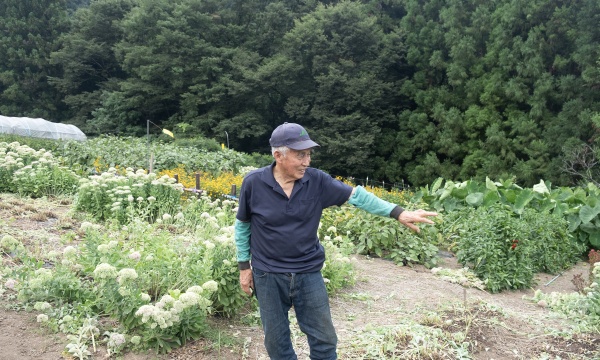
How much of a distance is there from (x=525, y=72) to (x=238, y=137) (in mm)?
13548

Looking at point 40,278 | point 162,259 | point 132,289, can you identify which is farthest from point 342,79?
point 132,289

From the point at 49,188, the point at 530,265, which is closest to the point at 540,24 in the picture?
the point at 530,265

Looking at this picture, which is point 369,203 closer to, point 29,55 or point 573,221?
point 573,221

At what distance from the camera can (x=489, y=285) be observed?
5.71 meters

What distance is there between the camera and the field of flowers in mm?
3332

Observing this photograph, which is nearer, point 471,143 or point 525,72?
point 525,72

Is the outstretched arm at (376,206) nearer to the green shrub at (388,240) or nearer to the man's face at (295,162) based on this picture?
the man's face at (295,162)

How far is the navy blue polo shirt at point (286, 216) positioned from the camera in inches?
111

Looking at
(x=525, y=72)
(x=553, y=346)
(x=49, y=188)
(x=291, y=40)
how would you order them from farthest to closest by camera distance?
(x=291, y=40), (x=525, y=72), (x=49, y=188), (x=553, y=346)

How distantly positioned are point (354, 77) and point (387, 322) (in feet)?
76.1

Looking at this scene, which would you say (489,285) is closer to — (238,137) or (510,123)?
(510,123)

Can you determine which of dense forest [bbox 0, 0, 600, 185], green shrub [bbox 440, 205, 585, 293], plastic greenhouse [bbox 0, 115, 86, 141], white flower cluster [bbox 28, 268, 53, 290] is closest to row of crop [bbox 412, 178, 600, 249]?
green shrub [bbox 440, 205, 585, 293]

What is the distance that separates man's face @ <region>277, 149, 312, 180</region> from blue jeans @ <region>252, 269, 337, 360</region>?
21.2 inches

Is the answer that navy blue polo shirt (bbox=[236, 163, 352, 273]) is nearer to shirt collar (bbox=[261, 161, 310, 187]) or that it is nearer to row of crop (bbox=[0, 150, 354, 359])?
shirt collar (bbox=[261, 161, 310, 187])
